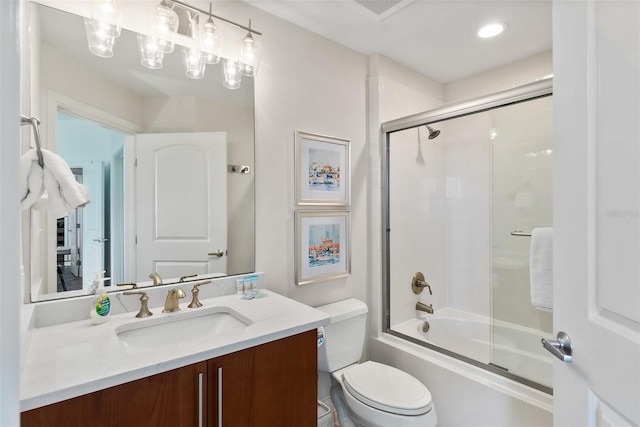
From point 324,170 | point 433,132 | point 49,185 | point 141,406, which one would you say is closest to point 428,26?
point 433,132

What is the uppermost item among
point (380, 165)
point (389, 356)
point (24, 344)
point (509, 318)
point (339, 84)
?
point (339, 84)

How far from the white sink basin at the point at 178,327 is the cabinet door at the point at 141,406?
0.72 ft

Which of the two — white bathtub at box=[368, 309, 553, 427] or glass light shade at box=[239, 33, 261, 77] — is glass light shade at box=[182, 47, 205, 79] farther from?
white bathtub at box=[368, 309, 553, 427]

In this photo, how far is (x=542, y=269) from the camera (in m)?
1.26

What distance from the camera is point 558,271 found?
2.71ft

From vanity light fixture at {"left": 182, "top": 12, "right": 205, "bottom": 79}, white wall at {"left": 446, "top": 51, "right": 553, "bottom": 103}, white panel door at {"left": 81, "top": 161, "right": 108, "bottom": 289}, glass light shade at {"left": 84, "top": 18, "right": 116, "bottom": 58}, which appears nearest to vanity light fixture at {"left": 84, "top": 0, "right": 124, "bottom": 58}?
glass light shade at {"left": 84, "top": 18, "right": 116, "bottom": 58}

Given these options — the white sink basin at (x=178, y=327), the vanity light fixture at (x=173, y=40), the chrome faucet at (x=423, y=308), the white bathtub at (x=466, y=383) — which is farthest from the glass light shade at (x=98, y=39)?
the chrome faucet at (x=423, y=308)

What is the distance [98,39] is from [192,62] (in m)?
0.37

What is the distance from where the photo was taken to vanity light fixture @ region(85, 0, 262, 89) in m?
1.23

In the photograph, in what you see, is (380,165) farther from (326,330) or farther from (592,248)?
(592,248)

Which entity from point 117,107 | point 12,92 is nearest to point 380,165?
point 117,107

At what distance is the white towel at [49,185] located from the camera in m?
0.90

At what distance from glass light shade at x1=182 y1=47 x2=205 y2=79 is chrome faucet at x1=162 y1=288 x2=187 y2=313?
1.01 metres

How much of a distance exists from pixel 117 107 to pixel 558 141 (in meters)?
1.59
